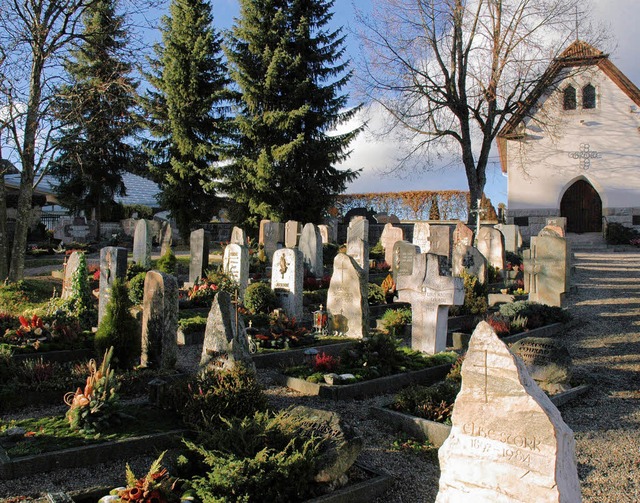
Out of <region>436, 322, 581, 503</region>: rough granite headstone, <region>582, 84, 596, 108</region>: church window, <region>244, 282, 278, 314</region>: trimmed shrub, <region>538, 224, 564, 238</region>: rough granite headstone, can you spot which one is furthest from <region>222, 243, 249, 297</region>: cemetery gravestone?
<region>582, 84, 596, 108</region>: church window

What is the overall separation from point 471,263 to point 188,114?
21.3m

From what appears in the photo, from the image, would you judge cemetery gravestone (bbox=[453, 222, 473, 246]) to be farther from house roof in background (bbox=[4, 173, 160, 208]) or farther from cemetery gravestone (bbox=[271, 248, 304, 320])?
house roof in background (bbox=[4, 173, 160, 208])

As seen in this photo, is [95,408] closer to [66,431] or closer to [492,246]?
[66,431]

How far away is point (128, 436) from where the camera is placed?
5.99 m

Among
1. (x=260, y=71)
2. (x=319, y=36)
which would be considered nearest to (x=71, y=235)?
(x=260, y=71)

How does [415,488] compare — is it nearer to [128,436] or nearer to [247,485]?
[247,485]

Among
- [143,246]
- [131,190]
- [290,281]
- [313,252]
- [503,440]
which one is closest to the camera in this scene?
[503,440]

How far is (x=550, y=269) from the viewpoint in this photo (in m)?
14.1

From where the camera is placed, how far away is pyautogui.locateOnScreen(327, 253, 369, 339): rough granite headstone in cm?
1135

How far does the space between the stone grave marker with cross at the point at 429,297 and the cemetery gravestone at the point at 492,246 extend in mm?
10573

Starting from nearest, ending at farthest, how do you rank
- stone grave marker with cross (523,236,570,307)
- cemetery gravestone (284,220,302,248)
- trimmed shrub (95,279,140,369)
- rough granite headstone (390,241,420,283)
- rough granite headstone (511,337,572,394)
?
rough granite headstone (511,337,572,394) < trimmed shrub (95,279,140,369) < stone grave marker with cross (523,236,570,307) < rough granite headstone (390,241,420,283) < cemetery gravestone (284,220,302,248)

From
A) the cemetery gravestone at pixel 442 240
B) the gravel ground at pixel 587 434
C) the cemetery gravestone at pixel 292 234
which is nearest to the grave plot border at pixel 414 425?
the gravel ground at pixel 587 434

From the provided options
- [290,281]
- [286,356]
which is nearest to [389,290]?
[290,281]

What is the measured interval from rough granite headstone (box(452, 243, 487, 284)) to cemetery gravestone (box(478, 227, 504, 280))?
388cm
